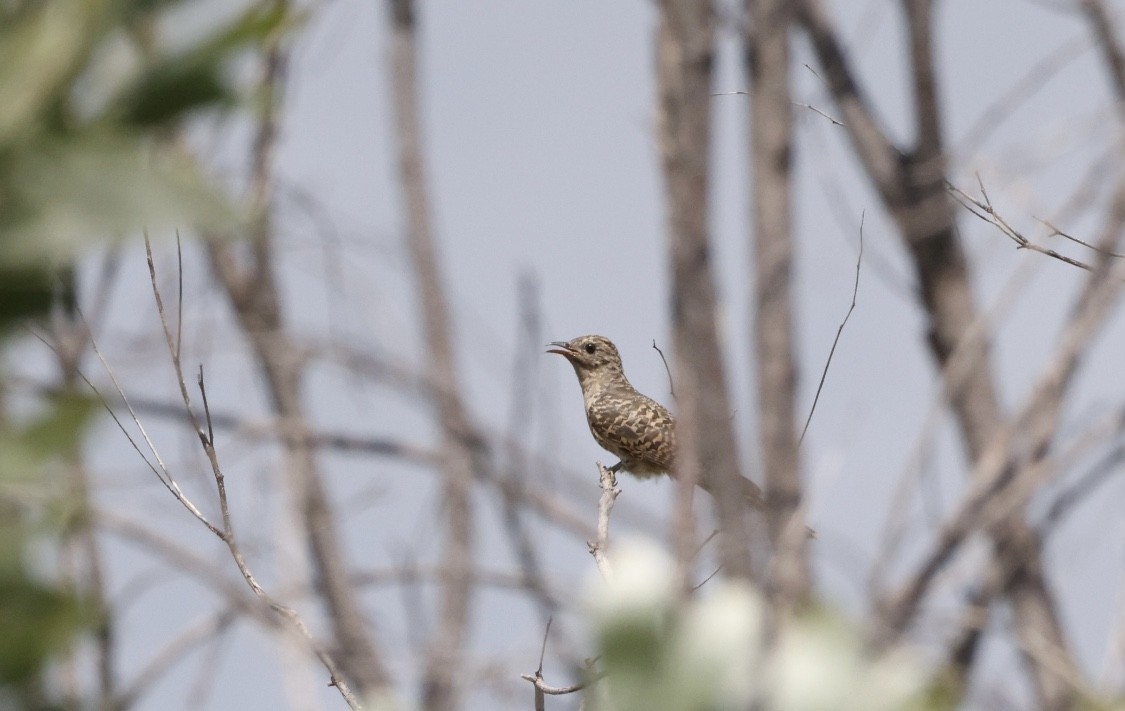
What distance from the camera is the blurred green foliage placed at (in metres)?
0.79

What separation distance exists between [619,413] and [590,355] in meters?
0.98

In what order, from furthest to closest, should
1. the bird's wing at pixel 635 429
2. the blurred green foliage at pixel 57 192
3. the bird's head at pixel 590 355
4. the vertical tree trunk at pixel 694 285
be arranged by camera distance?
the bird's head at pixel 590 355
the bird's wing at pixel 635 429
the vertical tree trunk at pixel 694 285
the blurred green foliage at pixel 57 192

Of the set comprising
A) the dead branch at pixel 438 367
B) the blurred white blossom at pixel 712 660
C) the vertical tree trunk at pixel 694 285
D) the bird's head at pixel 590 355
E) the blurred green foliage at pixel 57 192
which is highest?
the bird's head at pixel 590 355

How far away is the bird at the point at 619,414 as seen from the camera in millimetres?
9211

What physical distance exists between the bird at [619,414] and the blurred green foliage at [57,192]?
7.89m

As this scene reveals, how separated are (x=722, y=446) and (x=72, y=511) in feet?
5.27

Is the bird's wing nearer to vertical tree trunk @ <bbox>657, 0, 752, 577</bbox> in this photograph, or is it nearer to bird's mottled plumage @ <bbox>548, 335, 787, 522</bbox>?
bird's mottled plumage @ <bbox>548, 335, 787, 522</bbox>

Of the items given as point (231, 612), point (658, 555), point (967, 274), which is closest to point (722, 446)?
point (658, 555)

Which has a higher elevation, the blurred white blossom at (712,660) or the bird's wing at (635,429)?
the bird's wing at (635,429)

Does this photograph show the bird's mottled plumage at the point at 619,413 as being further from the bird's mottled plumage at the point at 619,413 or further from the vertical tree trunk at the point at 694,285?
the vertical tree trunk at the point at 694,285

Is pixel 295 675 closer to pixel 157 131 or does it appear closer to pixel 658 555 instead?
pixel 658 555

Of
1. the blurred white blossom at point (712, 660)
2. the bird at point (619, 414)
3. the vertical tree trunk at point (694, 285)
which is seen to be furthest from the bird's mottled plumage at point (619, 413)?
the blurred white blossom at point (712, 660)

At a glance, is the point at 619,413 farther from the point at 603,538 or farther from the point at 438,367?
the point at 603,538

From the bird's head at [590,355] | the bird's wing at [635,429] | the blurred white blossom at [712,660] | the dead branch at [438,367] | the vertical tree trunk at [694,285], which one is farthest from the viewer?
the bird's head at [590,355]
